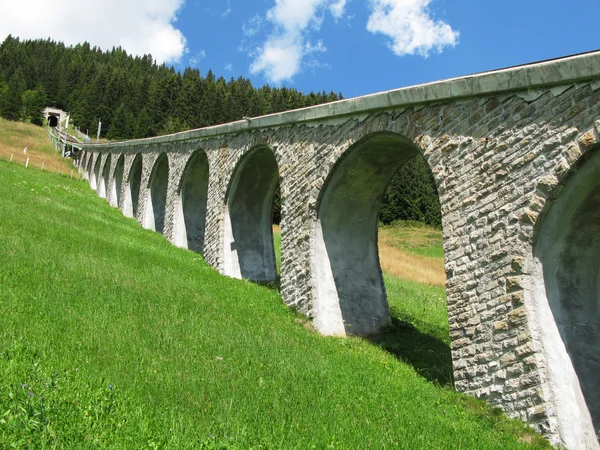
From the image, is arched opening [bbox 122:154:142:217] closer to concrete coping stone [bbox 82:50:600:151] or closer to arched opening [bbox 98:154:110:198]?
arched opening [bbox 98:154:110:198]

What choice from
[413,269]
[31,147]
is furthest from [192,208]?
[31,147]

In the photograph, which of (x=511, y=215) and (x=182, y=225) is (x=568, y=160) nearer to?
(x=511, y=215)

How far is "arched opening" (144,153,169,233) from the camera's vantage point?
21234 millimetres

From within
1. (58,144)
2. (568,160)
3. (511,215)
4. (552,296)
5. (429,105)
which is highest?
(58,144)

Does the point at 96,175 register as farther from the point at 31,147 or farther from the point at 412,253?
the point at 412,253

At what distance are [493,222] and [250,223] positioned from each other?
8.64 metres

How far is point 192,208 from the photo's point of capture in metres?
17.9

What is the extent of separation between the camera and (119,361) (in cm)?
555

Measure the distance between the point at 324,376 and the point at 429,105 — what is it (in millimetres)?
4077

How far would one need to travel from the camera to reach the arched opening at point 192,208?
1756cm

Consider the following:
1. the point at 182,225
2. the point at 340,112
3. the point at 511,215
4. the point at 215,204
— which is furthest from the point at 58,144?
the point at 511,215

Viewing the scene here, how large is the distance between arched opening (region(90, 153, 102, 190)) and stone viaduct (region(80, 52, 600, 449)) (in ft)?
96.6

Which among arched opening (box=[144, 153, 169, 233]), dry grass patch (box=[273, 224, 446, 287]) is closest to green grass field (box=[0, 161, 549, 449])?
arched opening (box=[144, 153, 169, 233])

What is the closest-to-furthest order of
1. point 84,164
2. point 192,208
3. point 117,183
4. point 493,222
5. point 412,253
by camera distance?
point 493,222, point 192,208, point 117,183, point 412,253, point 84,164
